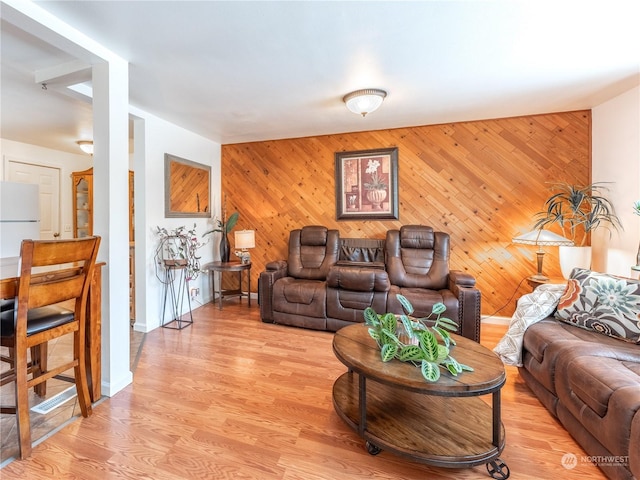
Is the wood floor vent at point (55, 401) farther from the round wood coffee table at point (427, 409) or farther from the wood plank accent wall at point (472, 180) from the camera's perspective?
the wood plank accent wall at point (472, 180)

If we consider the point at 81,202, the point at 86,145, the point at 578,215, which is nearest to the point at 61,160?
the point at 81,202

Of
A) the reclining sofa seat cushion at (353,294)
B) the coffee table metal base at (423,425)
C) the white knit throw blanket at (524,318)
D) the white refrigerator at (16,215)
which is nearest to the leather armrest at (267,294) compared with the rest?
the reclining sofa seat cushion at (353,294)

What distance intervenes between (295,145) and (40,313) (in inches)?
134

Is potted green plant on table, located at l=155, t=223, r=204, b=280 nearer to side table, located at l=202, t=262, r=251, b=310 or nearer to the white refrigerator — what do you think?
side table, located at l=202, t=262, r=251, b=310

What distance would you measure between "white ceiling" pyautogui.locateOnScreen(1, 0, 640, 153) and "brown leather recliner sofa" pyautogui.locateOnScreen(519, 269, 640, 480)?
163 centimetres

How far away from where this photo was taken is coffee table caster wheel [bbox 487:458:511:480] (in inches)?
54.4

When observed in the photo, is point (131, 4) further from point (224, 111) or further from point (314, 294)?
point (314, 294)

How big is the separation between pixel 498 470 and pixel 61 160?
686cm

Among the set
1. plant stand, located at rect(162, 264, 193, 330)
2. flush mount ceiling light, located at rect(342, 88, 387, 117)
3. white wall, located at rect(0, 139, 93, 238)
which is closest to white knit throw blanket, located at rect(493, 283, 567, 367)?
flush mount ceiling light, located at rect(342, 88, 387, 117)

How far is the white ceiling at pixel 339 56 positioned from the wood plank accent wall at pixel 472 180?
1.02 feet

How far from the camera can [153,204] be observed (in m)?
3.33

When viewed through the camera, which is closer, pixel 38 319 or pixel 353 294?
pixel 38 319

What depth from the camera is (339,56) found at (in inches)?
83.4

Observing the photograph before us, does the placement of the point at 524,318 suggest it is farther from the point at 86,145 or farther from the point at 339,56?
the point at 86,145
